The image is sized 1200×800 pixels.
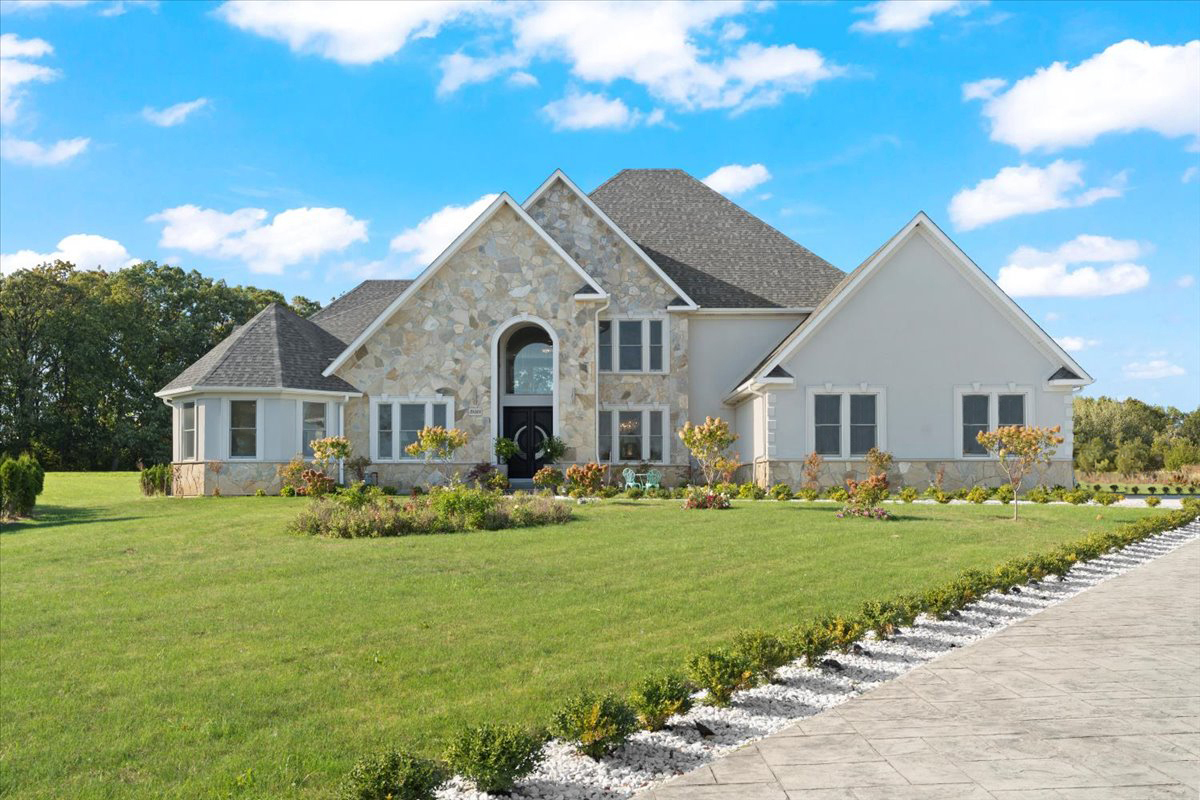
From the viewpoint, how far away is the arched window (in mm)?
31422

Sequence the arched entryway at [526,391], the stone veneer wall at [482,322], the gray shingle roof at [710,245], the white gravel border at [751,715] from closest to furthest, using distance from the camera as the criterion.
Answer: the white gravel border at [751,715]
the stone veneer wall at [482,322]
the arched entryway at [526,391]
the gray shingle roof at [710,245]

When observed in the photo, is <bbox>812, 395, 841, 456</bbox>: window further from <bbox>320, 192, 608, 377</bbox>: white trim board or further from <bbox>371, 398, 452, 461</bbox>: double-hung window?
<bbox>371, 398, 452, 461</bbox>: double-hung window

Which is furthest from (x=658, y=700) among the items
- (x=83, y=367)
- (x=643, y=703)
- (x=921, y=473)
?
(x=83, y=367)

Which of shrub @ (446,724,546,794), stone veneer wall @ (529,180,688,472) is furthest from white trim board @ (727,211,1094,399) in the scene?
shrub @ (446,724,546,794)

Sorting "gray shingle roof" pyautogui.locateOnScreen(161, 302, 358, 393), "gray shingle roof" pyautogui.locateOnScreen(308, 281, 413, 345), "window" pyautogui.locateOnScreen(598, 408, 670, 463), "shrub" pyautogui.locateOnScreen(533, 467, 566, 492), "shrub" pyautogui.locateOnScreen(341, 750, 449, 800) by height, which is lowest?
"shrub" pyautogui.locateOnScreen(341, 750, 449, 800)

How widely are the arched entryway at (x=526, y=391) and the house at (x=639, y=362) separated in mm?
68

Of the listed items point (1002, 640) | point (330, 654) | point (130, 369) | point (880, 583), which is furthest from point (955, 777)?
point (130, 369)

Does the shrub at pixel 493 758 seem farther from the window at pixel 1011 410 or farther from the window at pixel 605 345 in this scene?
the window at pixel 605 345

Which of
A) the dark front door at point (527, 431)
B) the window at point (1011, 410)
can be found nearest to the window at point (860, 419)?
the window at point (1011, 410)

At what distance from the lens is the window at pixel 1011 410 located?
26.5 metres

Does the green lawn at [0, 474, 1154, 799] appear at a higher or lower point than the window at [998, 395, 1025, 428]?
lower

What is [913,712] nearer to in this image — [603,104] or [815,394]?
[603,104]

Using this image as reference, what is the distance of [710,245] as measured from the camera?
3338 cm

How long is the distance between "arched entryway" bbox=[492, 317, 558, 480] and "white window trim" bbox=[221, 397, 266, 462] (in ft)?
21.7
